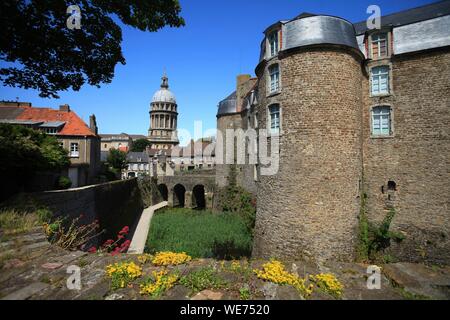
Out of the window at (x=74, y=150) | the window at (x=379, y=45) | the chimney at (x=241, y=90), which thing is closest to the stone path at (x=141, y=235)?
the window at (x=74, y=150)

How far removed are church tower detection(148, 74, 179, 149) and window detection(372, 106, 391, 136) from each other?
72.1 metres

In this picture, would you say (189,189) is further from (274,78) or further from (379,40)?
(379,40)

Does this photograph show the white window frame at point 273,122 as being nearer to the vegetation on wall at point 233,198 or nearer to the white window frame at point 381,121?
the white window frame at point 381,121

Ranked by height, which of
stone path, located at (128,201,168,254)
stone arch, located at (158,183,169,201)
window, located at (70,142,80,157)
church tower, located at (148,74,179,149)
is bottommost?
stone path, located at (128,201,168,254)

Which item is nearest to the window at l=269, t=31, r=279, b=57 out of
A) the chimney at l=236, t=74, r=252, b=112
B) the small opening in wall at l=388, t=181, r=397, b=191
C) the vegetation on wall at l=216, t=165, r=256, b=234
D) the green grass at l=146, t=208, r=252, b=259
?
the small opening in wall at l=388, t=181, r=397, b=191

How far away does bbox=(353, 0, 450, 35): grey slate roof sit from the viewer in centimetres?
1004

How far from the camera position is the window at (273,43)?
10.5 metres

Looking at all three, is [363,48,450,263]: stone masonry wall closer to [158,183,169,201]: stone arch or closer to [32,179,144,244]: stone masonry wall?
[32,179,144,244]: stone masonry wall

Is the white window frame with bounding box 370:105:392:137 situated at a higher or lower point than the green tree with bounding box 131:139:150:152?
lower

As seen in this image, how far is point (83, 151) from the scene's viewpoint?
19.6 m

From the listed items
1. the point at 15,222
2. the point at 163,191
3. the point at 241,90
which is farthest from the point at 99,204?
the point at 163,191

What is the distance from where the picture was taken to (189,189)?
30.5m
